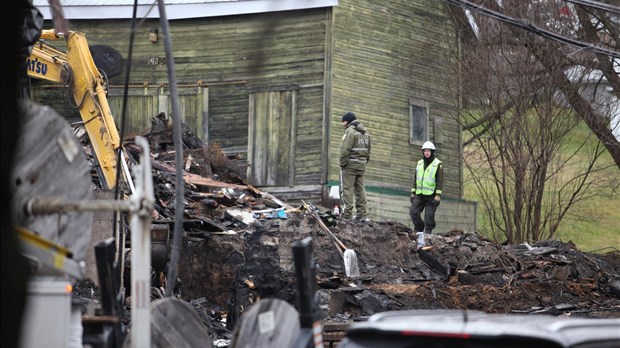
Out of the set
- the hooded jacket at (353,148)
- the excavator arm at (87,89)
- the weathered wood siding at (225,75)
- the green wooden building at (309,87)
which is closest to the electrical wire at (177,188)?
the excavator arm at (87,89)

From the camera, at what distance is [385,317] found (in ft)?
17.1

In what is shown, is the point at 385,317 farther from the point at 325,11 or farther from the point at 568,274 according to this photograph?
the point at 325,11

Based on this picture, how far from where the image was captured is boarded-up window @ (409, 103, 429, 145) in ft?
97.3

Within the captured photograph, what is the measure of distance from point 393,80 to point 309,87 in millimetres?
2796

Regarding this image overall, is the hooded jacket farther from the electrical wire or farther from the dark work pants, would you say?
the electrical wire

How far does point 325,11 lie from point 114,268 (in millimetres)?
21302

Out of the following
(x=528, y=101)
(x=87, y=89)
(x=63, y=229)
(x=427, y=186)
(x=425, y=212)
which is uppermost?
(x=528, y=101)

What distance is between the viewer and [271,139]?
27.7 metres

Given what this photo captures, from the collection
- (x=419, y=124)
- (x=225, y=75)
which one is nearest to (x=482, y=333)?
(x=225, y=75)

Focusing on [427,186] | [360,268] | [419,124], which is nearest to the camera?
[360,268]

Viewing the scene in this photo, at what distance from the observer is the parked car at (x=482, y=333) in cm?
440

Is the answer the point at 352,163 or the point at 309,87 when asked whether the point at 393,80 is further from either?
the point at 352,163

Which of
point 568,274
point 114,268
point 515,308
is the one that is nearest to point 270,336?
point 114,268

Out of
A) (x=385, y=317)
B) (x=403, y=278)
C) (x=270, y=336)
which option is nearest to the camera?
(x=385, y=317)
